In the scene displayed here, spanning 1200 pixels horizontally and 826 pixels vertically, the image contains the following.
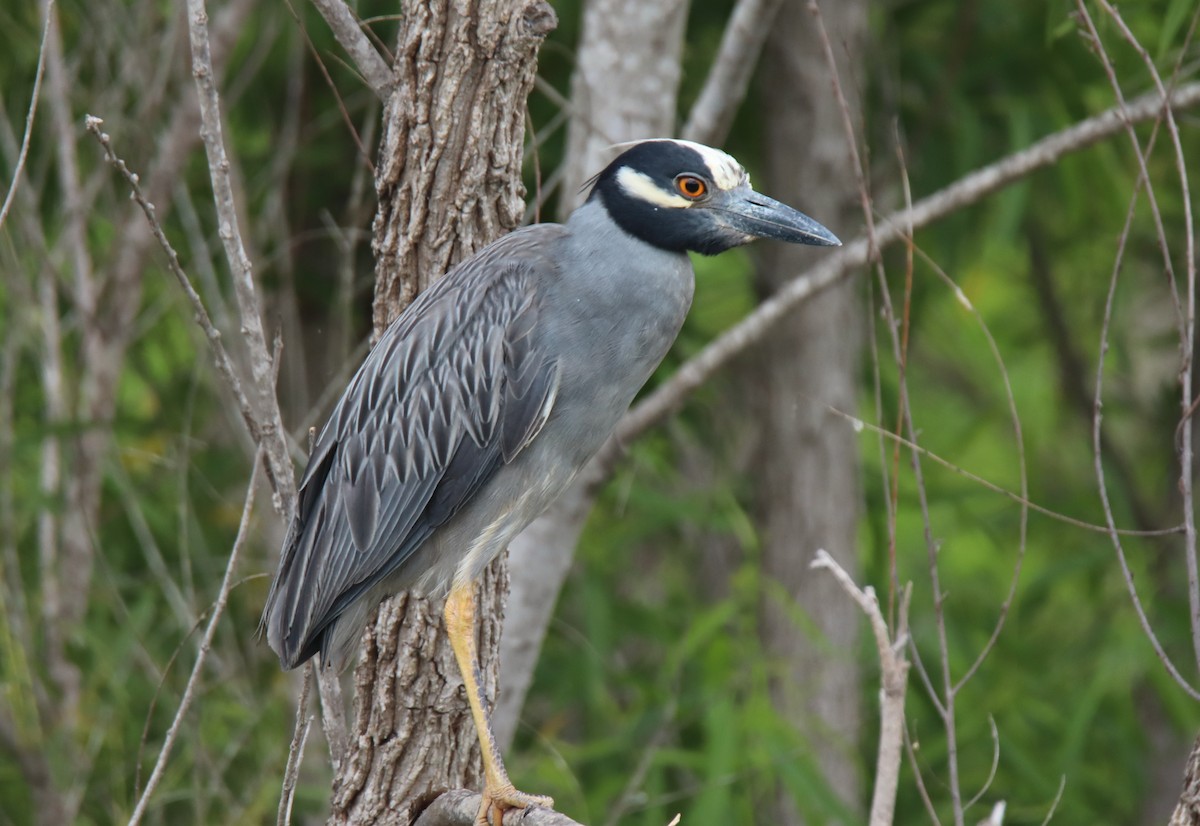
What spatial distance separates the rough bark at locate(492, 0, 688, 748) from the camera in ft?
12.9

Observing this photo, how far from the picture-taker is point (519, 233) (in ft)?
9.52

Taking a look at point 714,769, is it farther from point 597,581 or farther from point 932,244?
point 932,244

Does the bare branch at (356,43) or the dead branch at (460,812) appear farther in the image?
the bare branch at (356,43)

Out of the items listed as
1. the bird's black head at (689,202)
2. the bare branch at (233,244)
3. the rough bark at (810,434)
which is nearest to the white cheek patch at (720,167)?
the bird's black head at (689,202)

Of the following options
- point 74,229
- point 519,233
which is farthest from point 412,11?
point 74,229

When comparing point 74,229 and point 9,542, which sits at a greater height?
point 74,229

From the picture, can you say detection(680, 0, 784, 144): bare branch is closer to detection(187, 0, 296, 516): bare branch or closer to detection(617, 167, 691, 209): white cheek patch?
detection(617, 167, 691, 209): white cheek patch

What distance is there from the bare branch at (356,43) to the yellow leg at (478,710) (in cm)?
101

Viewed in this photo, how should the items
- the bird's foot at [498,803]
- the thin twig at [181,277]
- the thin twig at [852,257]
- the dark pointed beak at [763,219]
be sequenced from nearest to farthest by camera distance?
the thin twig at [181,277], the bird's foot at [498,803], the dark pointed beak at [763,219], the thin twig at [852,257]

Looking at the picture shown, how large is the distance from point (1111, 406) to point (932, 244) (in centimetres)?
129

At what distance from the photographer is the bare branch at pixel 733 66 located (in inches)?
146

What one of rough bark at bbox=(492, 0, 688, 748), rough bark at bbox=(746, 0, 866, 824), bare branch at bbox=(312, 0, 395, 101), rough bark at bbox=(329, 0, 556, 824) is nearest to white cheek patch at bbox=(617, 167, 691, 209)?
rough bark at bbox=(329, 0, 556, 824)

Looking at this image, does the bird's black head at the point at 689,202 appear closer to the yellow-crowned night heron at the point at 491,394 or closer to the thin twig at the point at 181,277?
the yellow-crowned night heron at the point at 491,394

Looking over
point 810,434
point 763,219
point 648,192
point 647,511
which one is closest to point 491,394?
point 648,192
